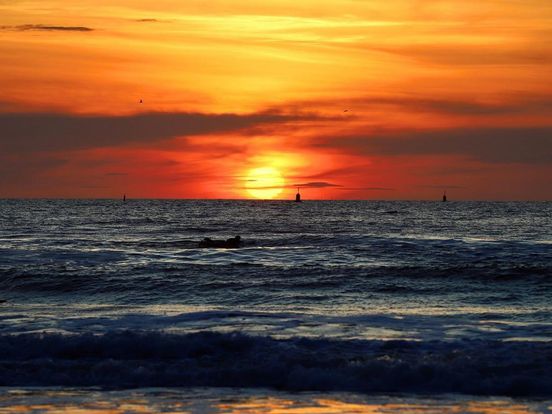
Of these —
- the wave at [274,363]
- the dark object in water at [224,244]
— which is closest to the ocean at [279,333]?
the wave at [274,363]

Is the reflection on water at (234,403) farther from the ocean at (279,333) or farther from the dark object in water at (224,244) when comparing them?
the dark object in water at (224,244)

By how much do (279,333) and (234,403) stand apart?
5542 millimetres

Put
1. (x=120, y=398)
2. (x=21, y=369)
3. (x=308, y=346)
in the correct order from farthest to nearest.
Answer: (x=308, y=346)
(x=21, y=369)
(x=120, y=398)

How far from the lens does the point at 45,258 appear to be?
38906 millimetres

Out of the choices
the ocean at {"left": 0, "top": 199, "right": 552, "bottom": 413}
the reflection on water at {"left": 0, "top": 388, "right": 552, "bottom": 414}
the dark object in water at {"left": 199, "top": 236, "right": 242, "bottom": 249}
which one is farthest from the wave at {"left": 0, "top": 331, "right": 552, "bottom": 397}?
the dark object in water at {"left": 199, "top": 236, "right": 242, "bottom": 249}

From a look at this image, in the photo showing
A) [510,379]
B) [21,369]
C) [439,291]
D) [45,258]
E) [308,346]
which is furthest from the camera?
[45,258]

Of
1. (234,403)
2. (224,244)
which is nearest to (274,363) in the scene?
(234,403)

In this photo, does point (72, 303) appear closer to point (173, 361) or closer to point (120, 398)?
point (173, 361)

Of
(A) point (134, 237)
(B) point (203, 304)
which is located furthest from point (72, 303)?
(A) point (134, 237)

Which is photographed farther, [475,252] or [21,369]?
[475,252]

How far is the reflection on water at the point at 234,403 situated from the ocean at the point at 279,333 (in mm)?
54

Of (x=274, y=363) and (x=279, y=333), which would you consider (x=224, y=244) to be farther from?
(x=274, y=363)

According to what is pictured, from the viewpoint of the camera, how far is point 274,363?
16781 millimetres

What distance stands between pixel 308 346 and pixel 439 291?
11.8 meters
